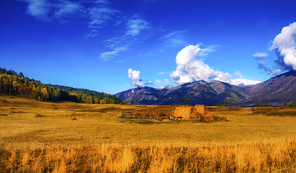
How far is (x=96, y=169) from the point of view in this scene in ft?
31.2

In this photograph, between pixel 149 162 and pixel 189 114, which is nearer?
pixel 149 162

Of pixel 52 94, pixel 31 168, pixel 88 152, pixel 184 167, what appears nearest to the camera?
pixel 31 168

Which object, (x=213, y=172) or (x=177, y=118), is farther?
(x=177, y=118)

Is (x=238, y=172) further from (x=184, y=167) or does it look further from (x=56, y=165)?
(x=56, y=165)

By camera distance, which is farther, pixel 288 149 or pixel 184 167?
pixel 288 149

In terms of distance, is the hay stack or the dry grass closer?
the dry grass

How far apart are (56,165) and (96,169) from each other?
200 centimetres

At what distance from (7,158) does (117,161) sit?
19.9 feet

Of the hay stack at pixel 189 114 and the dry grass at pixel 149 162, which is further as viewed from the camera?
the hay stack at pixel 189 114

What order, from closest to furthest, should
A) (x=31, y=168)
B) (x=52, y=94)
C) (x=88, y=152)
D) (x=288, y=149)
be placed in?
(x=31, y=168)
(x=88, y=152)
(x=288, y=149)
(x=52, y=94)

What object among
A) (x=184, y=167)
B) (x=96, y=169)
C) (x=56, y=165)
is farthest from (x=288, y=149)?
(x=56, y=165)

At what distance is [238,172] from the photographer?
9.55 meters

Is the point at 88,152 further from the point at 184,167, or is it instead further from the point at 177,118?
the point at 177,118

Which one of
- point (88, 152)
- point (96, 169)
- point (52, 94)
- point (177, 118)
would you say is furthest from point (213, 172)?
point (52, 94)
